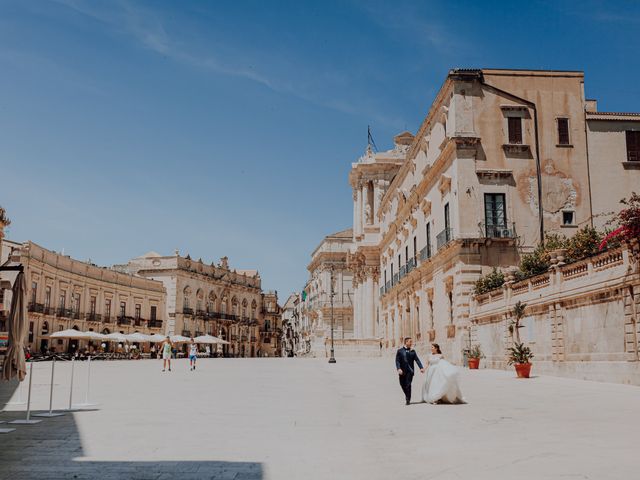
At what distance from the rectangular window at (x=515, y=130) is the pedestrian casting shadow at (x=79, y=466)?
→ 84.8ft

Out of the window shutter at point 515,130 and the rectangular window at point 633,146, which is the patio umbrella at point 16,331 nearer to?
the window shutter at point 515,130

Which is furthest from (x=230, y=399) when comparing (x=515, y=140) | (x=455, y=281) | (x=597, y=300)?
(x=515, y=140)

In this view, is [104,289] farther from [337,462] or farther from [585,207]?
[337,462]

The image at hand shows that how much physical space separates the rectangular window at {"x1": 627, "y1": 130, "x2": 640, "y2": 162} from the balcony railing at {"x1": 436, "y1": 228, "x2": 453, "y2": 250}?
8.70 metres

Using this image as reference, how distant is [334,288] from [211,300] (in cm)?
1715

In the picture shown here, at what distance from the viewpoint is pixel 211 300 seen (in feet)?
285

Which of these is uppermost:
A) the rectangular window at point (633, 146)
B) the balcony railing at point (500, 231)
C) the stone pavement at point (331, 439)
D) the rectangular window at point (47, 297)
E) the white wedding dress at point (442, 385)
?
the rectangular window at point (633, 146)

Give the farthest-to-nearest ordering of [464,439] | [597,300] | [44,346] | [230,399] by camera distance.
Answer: [44,346]
[597,300]
[230,399]
[464,439]

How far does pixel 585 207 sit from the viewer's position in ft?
99.4

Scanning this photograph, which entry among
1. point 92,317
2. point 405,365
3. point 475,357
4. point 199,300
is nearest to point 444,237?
point 475,357

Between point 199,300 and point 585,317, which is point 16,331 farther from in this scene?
point 199,300

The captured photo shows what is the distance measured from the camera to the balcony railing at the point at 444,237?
102 ft

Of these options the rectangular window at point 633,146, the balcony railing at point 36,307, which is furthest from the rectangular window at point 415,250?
the balcony railing at point 36,307

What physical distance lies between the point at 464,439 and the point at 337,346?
→ 47.4 m
